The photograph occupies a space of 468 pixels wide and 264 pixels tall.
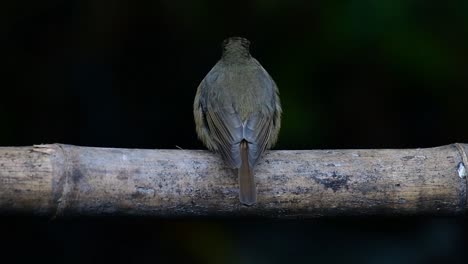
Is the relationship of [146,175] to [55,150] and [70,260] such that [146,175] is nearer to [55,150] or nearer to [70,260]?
[55,150]

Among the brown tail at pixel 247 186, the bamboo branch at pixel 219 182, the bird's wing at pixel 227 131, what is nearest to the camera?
the bamboo branch at pixel 219 182

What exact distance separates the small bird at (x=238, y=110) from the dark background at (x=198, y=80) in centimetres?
107

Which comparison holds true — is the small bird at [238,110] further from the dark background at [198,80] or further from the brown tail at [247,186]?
the dark background at [198,80]

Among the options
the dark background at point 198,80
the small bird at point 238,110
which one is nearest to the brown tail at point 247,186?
the small bird at point 238,110

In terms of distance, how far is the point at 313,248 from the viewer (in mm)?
6297

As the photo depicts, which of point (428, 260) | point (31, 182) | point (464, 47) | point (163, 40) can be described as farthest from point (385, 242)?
point (31, 182)

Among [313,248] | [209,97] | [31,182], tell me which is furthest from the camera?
[313,248]

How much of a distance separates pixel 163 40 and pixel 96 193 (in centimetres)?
292

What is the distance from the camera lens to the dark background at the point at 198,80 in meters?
6.13

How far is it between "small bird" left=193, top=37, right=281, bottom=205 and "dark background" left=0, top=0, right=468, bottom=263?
1.07 meters

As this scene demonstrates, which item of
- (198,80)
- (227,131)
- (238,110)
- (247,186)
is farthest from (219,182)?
(198,80)

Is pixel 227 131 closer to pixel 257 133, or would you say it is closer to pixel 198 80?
pixel 257 133

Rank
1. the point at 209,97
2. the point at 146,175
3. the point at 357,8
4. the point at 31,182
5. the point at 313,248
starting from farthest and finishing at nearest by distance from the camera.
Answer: the point at 313,248 → the point at 357,8 → the point at 209,97 → the point at 146,175 → the point at 31,182

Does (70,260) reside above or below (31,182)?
below
